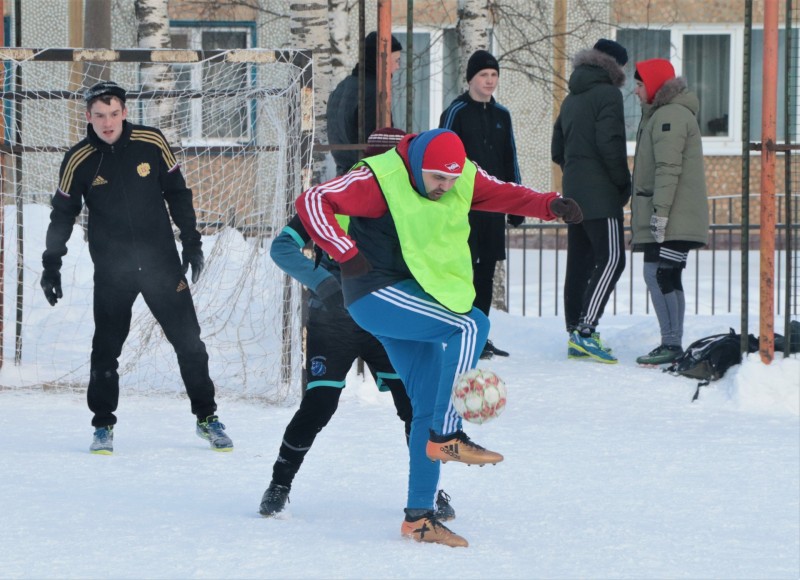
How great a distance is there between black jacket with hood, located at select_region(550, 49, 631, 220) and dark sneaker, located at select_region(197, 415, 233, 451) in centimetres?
307

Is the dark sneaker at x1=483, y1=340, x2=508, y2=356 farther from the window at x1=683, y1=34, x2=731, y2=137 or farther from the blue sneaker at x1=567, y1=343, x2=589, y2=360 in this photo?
the window at x1=683, y1=34, x2=731, y2=137

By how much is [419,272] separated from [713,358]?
3984mm

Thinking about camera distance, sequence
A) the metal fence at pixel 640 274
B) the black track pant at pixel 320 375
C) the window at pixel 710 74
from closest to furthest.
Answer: the black track pant at pixel 320 375, the metal fence at pixel 640 274, the window at pixel 710 74

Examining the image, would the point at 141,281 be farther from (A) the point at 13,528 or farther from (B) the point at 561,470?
(B) the point at 561,470

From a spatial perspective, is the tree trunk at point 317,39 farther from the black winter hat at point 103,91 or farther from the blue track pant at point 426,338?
the blue track pant at point 426,338

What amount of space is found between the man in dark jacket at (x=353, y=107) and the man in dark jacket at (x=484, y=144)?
0.46 m

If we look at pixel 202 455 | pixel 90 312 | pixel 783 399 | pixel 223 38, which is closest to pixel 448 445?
pixel 202 455

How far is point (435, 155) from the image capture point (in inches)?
200

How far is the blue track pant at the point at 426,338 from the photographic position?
5.13 m

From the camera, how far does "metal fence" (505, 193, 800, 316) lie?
13117 mm

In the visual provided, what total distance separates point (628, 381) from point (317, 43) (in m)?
3.95

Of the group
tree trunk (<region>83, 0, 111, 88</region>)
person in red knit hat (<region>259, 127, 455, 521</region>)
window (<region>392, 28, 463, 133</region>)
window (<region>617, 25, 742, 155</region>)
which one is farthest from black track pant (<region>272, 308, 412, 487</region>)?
window (<region>617, 25, 742, 155</region>)

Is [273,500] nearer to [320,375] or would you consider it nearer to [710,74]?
[320,375]

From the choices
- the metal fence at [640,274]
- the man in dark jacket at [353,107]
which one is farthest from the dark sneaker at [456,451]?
the metal fence at [640,274]
